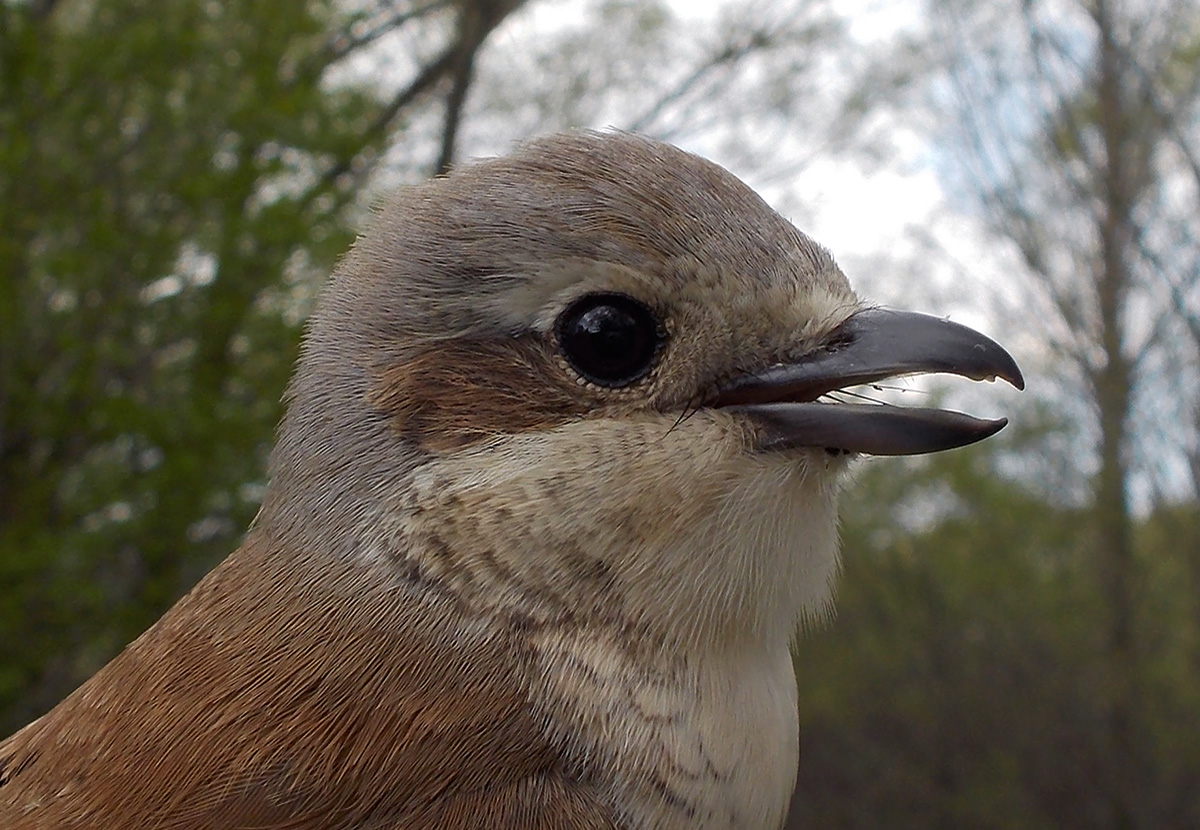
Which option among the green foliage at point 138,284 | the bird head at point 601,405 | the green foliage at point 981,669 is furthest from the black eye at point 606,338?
the green foliage at point 981,669

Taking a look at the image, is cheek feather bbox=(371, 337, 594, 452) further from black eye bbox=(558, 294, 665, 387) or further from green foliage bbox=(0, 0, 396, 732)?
green foliage bbox=(0, 0, 396, 732)

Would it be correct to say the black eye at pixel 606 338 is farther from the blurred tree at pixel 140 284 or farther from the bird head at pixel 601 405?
the blurred tree at pixel 140 284

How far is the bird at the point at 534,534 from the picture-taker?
1270 millimetres

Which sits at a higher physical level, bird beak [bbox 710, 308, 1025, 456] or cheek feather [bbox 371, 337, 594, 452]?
bird beak [bbox 710, 308, 1025, 456]

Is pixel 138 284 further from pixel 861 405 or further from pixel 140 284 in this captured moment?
pixel 861 405

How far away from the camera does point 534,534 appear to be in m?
1.33

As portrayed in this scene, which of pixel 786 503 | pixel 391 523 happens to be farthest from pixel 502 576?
pixel 786 503

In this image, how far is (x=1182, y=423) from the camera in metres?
6.09

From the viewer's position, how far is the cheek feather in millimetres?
1426

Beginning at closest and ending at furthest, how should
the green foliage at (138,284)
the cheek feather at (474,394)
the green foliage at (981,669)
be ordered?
the cheek feather at (474,394), the green foliage at (138,284), the green foliage at (981,669)

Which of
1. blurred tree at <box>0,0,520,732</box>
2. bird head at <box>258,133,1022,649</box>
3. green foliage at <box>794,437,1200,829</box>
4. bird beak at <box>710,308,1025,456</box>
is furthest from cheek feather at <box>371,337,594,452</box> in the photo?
green foliage at <box>794,437,1200,829</box>

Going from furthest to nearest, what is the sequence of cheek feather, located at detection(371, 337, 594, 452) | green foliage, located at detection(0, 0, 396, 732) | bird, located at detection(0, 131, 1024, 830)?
green foliage, located at detection(0, 0, 396, 732)
cheek feather, located at detection(371, 337, 594, 452)
bird, located at detection(0, 131, 1024, 830)

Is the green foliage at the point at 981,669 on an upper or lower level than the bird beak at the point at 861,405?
lower

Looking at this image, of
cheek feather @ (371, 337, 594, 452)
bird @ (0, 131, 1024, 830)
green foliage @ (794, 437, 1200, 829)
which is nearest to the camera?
bird @ (0, 131, 1024, 830)
